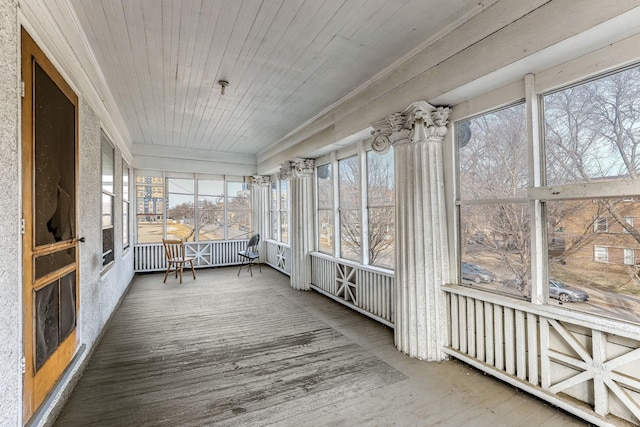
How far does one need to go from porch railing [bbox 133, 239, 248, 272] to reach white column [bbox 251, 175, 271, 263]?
47 cm

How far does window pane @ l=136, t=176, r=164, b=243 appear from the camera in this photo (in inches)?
268

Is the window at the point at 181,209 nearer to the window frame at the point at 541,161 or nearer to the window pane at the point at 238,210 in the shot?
the window pane at the point at 238,210

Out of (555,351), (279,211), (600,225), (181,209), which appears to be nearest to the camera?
(600,225)

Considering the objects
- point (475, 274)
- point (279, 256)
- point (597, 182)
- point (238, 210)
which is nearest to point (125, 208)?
point (238, 210)

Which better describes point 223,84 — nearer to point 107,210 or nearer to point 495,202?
point 107,210

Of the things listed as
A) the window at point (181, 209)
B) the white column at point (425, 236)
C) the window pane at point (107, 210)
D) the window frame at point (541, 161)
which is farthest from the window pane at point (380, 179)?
the window at point (181, 209)

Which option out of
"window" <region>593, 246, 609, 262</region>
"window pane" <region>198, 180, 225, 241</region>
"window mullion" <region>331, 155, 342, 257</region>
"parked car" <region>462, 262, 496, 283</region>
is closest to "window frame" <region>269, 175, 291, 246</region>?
"window pane" <region>198, 180, 225, 241</region>

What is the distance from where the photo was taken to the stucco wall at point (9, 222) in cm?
133

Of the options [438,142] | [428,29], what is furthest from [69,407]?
[428,29]

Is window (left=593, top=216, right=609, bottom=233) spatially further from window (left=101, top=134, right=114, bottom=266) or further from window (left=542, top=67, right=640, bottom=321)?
window (left=101, top=134, right=114, bottom=266)

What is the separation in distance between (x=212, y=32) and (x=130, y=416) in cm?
288

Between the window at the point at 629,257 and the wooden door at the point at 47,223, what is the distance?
3.40m

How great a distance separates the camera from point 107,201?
3713 mm

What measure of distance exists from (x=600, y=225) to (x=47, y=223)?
3500mm
